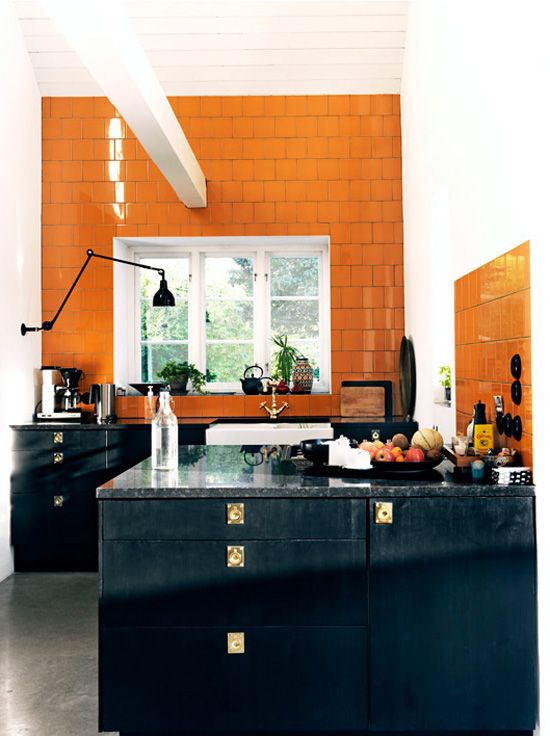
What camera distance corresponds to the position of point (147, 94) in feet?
12.9

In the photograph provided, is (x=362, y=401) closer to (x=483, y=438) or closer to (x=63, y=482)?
(x=63, y=482)

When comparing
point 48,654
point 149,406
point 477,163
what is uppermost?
point 477,163

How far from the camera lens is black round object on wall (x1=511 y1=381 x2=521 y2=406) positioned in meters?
2.92

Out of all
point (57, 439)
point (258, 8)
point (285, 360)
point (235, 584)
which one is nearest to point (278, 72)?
point (258, 8)

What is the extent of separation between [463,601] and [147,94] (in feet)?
9.02

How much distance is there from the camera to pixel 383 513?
2.79 m

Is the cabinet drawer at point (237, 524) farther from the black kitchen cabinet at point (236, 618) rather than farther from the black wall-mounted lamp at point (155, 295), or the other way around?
the black wall-mounted lamp at point (155, 295)

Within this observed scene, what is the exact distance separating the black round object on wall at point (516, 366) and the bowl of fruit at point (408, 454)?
459mm

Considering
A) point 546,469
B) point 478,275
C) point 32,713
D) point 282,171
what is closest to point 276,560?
point 546,469

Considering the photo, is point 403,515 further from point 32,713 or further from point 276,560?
point 32,713

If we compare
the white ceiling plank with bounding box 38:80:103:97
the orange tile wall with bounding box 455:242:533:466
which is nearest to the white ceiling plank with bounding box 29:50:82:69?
the white ceiling plank with bounding box 38:80:103:97

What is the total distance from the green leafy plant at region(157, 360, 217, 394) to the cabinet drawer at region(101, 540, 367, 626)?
351 cm

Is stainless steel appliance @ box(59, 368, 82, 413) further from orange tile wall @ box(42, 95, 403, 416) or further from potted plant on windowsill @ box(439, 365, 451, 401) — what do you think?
potted plant on windowsill @ box(439, 365, 451, 401)

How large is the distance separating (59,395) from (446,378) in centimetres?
289
